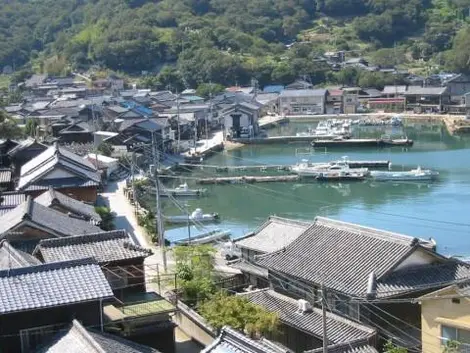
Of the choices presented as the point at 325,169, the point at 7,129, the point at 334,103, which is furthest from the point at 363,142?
the point at 7,129

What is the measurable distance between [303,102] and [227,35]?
20842mm

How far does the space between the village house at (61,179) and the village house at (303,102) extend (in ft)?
131

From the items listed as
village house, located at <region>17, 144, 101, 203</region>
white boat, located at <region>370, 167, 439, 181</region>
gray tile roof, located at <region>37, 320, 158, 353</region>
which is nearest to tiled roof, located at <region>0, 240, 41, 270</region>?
gray tile roof, located at <region>37, 320, 158, 353</region>

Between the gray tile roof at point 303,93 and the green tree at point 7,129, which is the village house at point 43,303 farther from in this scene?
the gray tile roof at point 303,93

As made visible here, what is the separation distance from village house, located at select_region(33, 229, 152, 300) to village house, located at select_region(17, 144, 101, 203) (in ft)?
33.8

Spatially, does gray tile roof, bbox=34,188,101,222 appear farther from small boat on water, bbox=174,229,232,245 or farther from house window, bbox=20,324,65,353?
house window, bbox=20,324,65,353

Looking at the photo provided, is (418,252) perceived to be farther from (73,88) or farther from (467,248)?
(73,88)

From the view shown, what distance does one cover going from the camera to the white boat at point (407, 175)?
34.2m

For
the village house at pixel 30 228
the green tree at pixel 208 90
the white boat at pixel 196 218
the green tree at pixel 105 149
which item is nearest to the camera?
the village house at pixel 30 228

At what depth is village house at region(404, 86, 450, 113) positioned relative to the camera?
59.0m

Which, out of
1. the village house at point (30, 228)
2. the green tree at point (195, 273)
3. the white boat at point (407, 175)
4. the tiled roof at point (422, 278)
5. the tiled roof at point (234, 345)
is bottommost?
the white boat at point (407, 175)

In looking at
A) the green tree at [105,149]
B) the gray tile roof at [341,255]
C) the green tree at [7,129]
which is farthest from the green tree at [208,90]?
the gray tile roof at [341,255]

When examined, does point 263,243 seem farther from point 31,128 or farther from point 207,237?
point 31,128

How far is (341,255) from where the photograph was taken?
41.6ft
